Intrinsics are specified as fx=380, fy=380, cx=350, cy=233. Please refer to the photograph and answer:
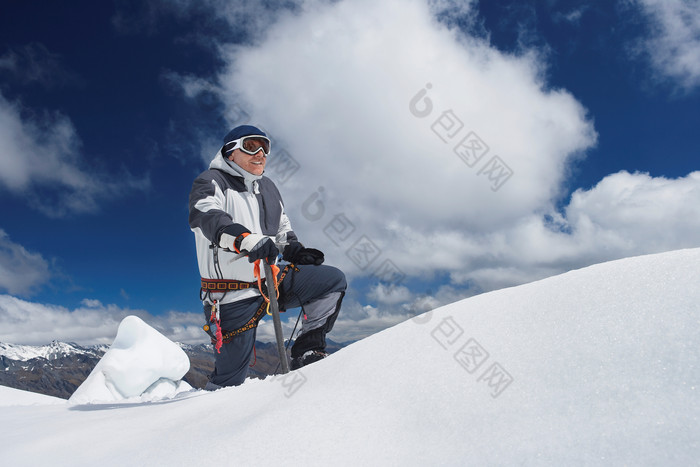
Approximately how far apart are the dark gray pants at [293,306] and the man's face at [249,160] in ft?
4.23

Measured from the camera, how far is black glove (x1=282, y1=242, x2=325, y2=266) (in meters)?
4.26

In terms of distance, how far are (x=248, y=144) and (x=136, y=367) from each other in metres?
8.72

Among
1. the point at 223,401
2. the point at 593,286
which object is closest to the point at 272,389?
the point at 223,401

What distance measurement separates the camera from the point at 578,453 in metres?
1.18

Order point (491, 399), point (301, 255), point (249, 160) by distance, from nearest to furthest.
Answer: point (491, 399) → point (301, 255) → point (249, 160)

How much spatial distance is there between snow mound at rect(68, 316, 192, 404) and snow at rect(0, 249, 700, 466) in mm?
8661

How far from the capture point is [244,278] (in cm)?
414

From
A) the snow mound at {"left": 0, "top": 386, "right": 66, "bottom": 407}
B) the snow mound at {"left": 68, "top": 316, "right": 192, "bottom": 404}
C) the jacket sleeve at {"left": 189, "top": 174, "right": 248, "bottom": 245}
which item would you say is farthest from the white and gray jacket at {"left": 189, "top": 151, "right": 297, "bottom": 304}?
the snow mound at {"left": 68, "top": 316, "right": 192, "bottom": 404}

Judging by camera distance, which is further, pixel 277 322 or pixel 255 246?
pixel 277 322

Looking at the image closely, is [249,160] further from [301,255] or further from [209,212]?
[301,255]

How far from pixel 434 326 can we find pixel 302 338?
2.18 m

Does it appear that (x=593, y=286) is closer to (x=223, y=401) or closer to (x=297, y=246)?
(x=223, y=401)

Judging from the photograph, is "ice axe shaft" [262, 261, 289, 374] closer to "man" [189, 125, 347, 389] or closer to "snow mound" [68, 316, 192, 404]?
"man" [189, 125, 347, 389]

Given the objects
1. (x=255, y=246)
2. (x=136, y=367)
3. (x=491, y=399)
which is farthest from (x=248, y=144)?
(x=136, y=367)
